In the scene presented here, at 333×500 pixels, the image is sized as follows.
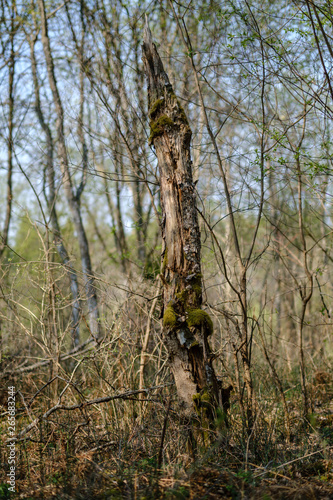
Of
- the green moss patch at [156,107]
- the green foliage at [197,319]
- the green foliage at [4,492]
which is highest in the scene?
the green moss patch at [156,107]

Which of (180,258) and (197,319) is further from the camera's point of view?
(180,258)

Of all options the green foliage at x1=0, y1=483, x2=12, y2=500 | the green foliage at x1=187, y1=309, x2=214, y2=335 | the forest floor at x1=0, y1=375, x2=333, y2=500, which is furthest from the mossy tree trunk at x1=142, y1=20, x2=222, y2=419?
the green foliage at x1=0, y1=483, x2=12, y2=500

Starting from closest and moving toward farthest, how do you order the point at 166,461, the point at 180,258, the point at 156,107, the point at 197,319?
1. the point at 166,461
2. the point at 197,319
3. the point at 180,258
4. the point at 156,107

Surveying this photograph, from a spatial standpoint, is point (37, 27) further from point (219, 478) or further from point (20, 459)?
point (219, 478)

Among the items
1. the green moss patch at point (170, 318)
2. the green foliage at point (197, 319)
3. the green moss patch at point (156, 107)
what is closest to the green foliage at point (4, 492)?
the green moss patch at point (170, 318)

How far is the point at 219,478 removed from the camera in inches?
113

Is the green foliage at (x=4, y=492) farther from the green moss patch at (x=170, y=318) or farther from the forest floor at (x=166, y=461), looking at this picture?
the green moss patch at (x=170, y=318)

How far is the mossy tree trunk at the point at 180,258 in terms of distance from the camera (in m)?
3.57

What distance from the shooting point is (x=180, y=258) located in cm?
374

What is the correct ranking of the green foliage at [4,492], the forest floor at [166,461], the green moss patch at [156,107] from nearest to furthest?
the forest floor at [166,461], the green foliage at [4,492], the green moss patch at [156,107]

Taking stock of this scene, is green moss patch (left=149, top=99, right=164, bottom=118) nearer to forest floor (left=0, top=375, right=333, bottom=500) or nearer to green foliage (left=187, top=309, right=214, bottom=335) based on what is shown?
green foliage (left=187, top=309, right=214, bottom=335)

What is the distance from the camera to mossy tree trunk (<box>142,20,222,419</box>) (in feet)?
11.7

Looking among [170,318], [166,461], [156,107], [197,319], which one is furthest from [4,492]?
[156,107]

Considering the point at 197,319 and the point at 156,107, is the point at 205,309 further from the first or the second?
the point at 156,107
